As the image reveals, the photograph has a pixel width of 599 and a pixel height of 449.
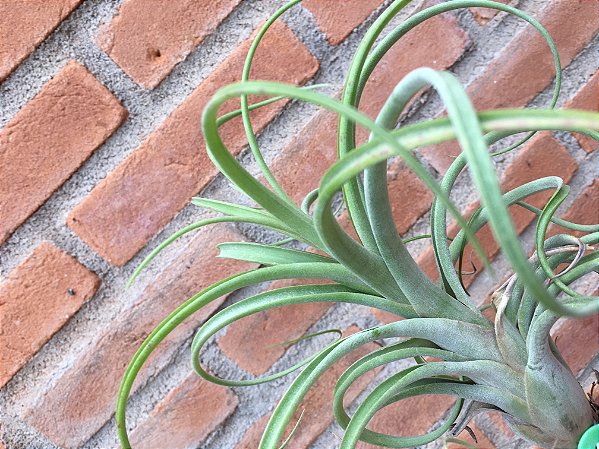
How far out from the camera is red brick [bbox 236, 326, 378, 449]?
0.63 metres

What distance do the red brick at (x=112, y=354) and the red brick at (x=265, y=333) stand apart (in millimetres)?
46

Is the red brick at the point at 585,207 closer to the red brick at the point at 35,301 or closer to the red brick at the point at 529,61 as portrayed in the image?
the red brick at the point at 529,61

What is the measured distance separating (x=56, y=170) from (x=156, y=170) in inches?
3.9

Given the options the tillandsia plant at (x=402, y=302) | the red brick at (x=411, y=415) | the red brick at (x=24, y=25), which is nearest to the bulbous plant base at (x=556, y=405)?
the tillandsia plant at (x=402, y=302)

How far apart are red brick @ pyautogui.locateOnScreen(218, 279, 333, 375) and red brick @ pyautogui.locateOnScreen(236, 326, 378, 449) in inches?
2.0

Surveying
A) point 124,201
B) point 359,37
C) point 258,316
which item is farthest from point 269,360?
point 359,37

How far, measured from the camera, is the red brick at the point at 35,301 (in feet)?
1.90

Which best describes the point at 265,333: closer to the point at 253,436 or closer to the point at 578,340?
the point at 253,436

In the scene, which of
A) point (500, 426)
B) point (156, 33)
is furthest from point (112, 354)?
point (500, 426)

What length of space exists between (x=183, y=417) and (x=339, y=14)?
46 cm

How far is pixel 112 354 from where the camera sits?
0.60 m

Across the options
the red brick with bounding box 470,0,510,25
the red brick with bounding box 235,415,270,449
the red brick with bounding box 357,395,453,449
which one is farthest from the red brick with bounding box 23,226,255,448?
the red brick with bounding box 470,0,510,25

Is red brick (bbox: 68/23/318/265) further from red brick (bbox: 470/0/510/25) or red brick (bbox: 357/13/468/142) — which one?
red brick (bbox: 470/0/510/25)

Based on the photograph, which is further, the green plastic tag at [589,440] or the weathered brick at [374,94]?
the weathered brick at [374,94]
